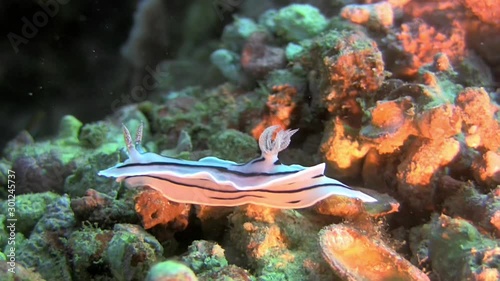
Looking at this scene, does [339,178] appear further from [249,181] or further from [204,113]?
[204,113]

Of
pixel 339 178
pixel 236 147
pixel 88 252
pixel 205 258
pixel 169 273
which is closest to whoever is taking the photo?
pixel 169 273

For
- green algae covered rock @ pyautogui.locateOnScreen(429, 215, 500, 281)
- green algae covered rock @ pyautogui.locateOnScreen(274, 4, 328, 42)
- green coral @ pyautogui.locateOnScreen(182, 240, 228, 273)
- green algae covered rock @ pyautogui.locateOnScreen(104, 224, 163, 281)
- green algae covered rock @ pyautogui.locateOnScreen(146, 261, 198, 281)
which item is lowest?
green algae covered rock @ pyautogui.locateOnScreen(429, 215, 500, 281)

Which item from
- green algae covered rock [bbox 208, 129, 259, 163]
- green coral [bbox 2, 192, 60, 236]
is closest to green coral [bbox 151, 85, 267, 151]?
green algae covered rock [bbox 208, 129, 259, 163]

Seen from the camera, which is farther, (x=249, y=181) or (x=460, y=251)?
(x=249, y=181)

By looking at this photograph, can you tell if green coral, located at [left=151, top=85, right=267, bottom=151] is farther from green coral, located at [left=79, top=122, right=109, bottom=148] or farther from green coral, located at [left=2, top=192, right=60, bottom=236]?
green coral, located at [left=2, top=192, right=60, bottom=236]

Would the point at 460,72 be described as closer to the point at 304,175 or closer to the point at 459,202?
the point at 459,202

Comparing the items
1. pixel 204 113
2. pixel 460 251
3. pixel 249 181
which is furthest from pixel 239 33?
pixel 460 251

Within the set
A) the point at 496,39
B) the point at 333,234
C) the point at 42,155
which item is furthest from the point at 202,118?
the point at 496,39
